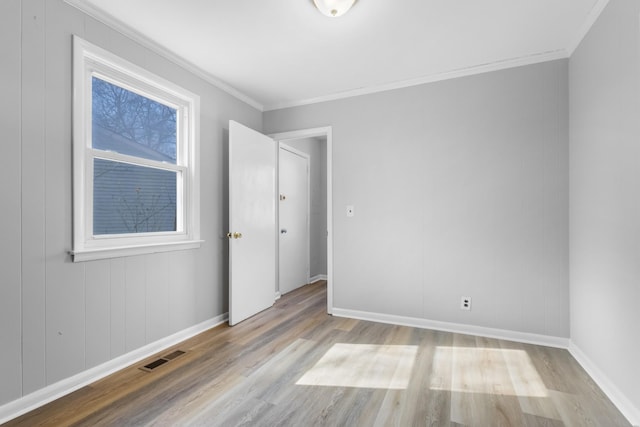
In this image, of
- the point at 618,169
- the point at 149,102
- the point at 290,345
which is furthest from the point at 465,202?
the point at 149,102

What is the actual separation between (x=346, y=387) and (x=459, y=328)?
1516 mm

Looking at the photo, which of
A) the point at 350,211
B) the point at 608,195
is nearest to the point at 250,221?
the point at 350,211

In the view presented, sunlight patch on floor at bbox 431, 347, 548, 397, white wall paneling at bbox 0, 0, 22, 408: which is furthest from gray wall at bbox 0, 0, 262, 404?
sunlight patch on floor at bbox 431, 347, 548, 397

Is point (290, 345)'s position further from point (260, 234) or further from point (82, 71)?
point (82, 71)

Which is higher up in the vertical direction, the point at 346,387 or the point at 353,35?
the point at 353,35

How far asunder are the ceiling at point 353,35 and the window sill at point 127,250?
1.61 m

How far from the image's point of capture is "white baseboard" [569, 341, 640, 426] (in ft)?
5.61

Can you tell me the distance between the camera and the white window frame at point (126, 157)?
2.06 m

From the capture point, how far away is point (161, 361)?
7.99 ft

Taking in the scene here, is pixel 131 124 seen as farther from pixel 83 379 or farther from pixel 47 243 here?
pixel 83 379

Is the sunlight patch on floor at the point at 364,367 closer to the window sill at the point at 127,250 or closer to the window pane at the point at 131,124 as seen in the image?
the window sill at the point at 127,250

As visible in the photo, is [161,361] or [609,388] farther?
[161,361]

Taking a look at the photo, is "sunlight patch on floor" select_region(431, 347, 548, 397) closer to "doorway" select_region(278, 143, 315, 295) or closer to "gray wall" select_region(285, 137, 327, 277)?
"doorway" select_region(278, 143, 315, 295)

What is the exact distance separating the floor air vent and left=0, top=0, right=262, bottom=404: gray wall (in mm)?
192
